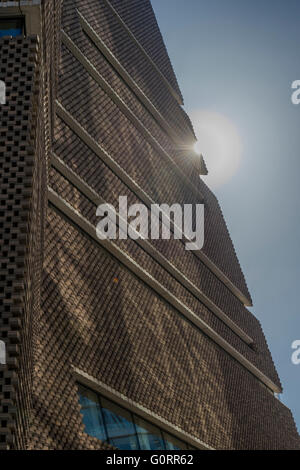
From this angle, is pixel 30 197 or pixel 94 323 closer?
pixel 30 197

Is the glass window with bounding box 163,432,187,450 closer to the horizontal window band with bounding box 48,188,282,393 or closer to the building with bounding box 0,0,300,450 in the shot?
the building with bounding box 0,0,300,450

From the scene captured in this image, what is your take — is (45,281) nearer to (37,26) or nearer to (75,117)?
(37,26)

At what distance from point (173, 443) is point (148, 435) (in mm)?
2105

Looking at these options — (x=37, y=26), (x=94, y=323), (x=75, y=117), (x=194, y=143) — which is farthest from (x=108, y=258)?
(x=194, y=143)

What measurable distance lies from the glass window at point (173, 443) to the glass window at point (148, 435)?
410mm

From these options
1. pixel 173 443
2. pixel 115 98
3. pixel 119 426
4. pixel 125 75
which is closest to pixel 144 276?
pixel 173 443

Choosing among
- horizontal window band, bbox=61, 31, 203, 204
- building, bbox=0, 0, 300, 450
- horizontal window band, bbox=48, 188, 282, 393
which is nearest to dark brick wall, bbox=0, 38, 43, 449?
building, bbox=0, 0, 300, 450

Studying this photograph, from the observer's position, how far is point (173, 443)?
23.6 metres

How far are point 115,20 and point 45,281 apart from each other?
24.7 m

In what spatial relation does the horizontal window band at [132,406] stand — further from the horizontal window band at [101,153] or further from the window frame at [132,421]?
the horizontal window band at [101,153]

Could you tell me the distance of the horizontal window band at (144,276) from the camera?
23172mm

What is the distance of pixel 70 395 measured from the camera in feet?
59.7

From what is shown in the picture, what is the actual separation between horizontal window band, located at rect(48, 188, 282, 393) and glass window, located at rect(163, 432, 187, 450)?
680cm

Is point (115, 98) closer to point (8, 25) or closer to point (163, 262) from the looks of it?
point (163, 262)
